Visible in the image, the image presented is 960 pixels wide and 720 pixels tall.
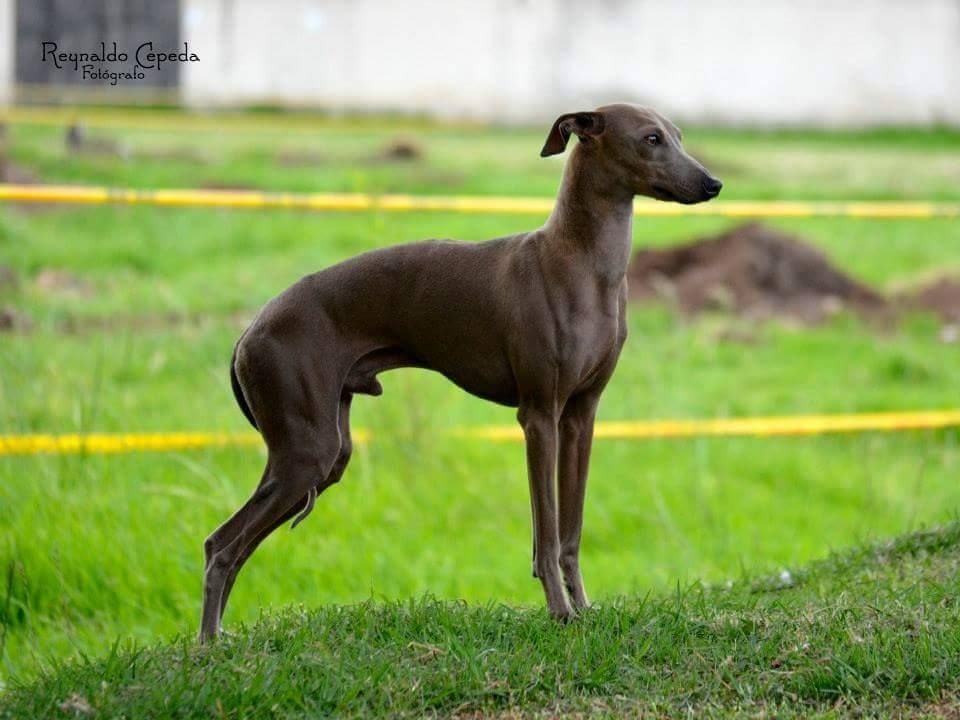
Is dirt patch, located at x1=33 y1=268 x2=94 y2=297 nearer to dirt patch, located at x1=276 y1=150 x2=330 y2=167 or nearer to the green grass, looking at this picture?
dirt patch, located at x1=276 y1=150 x2=330 y2=167

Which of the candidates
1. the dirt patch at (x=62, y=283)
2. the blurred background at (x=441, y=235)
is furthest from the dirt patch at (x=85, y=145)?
the dirt patch at (x=62, y=283)

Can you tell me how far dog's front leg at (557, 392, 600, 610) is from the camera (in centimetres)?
457

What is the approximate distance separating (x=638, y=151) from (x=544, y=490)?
3.45 ft

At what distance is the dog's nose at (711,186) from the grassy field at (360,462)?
136cm

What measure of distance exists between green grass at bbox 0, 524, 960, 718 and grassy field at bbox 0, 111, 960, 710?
15 centimetres

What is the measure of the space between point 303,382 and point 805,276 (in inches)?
356

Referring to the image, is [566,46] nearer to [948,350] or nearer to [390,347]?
[948,350]

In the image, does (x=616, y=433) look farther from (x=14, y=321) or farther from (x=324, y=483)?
(x=324, y=483)

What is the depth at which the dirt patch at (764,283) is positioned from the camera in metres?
12.0

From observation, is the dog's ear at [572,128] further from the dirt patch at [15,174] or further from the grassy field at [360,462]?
the dirt patch at [15,174]

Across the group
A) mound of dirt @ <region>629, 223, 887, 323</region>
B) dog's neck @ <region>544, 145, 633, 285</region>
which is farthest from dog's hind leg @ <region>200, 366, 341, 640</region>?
mound of dirt @ <region>629, 223, 887, 323</region>

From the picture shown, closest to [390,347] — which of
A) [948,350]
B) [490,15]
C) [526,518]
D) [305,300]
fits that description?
[305,300]

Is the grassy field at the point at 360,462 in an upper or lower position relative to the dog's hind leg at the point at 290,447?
lower

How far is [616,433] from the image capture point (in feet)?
26.7
